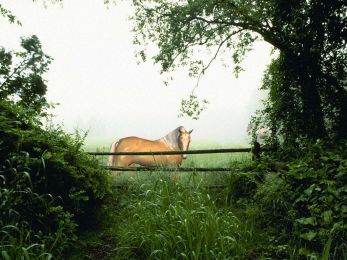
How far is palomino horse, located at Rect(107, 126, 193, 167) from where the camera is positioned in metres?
10.4

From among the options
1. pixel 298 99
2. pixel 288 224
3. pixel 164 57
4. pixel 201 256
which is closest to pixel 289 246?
pixel 288 224

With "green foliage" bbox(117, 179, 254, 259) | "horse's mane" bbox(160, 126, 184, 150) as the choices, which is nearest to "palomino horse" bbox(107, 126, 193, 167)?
"horse's mane" bbox(160, 126, 184, 150)

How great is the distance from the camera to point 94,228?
5039 mm

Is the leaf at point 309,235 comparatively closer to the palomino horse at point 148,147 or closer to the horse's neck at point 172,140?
the palomino horse at point 148,147

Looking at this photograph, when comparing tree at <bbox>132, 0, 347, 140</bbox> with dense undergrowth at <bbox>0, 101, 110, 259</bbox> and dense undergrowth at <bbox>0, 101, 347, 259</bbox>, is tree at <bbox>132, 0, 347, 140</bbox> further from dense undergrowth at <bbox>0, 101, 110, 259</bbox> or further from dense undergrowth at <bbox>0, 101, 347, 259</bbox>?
dense undergrowth at <bbox>0, 101, 110, 259</bbox>

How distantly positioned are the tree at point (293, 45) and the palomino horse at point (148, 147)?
11.0 ft

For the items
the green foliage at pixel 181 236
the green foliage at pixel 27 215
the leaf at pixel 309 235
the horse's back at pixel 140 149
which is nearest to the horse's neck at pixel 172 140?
the horse's back at pixel 140 149

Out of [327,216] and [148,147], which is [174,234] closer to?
[327,216]

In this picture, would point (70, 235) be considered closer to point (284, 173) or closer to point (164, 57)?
point (284, 173)

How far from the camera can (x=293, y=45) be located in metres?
6.89

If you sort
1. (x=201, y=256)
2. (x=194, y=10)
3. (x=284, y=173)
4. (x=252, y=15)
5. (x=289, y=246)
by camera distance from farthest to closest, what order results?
(x=194, y=10)
(x=252, y=15)
(x=284, y=173)
(x=289, y=246)
(x=201, y=256)

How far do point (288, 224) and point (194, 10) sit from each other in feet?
17.8

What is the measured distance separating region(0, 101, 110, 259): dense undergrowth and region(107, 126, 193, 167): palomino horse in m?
5.15

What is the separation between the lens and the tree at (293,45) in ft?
21.9
